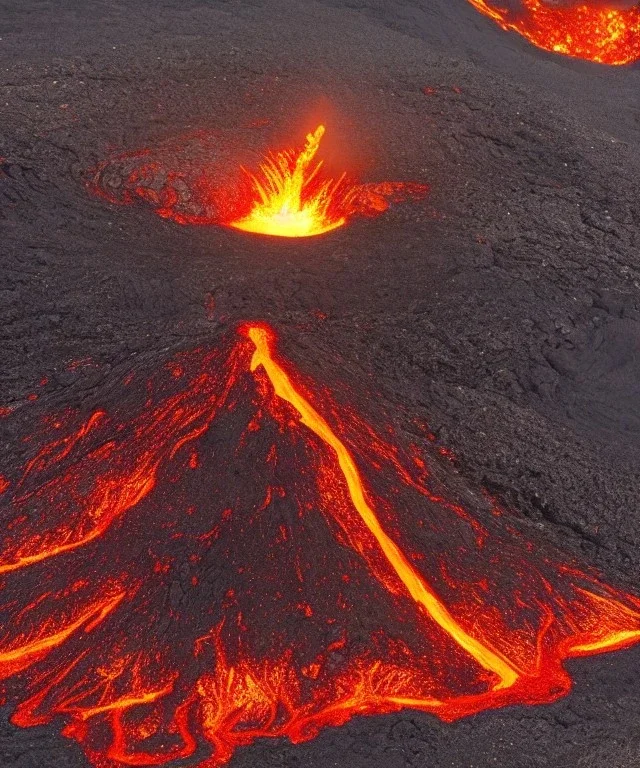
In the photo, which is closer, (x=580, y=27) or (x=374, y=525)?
(x=374, y=525)

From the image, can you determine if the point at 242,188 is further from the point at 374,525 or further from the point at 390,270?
the point at 374,525

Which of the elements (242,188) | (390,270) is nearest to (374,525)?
(390,270)

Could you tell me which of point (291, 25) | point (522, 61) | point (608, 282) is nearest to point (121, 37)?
point (291, 25)

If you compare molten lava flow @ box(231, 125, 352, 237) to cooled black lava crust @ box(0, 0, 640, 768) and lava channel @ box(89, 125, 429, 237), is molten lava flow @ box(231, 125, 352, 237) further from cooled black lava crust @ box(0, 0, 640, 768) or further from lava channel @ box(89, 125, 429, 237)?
cooled black lava crust @ box(0, 0, 640, 768)

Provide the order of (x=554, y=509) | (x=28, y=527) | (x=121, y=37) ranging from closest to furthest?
(x=28, y=527), (x=554, y=509), (x=121, y=37)

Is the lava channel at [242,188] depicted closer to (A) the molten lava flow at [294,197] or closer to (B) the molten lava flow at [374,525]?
(A) the molten lava flow at [294,197]

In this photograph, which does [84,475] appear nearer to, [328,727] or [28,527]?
[28,527]

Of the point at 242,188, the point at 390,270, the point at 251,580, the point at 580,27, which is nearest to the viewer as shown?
the point at 251,580

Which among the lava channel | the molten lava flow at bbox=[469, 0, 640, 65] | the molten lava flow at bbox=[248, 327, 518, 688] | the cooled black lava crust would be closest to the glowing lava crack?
the molten lava flow at bbox=[248, 327, 518, 688]
